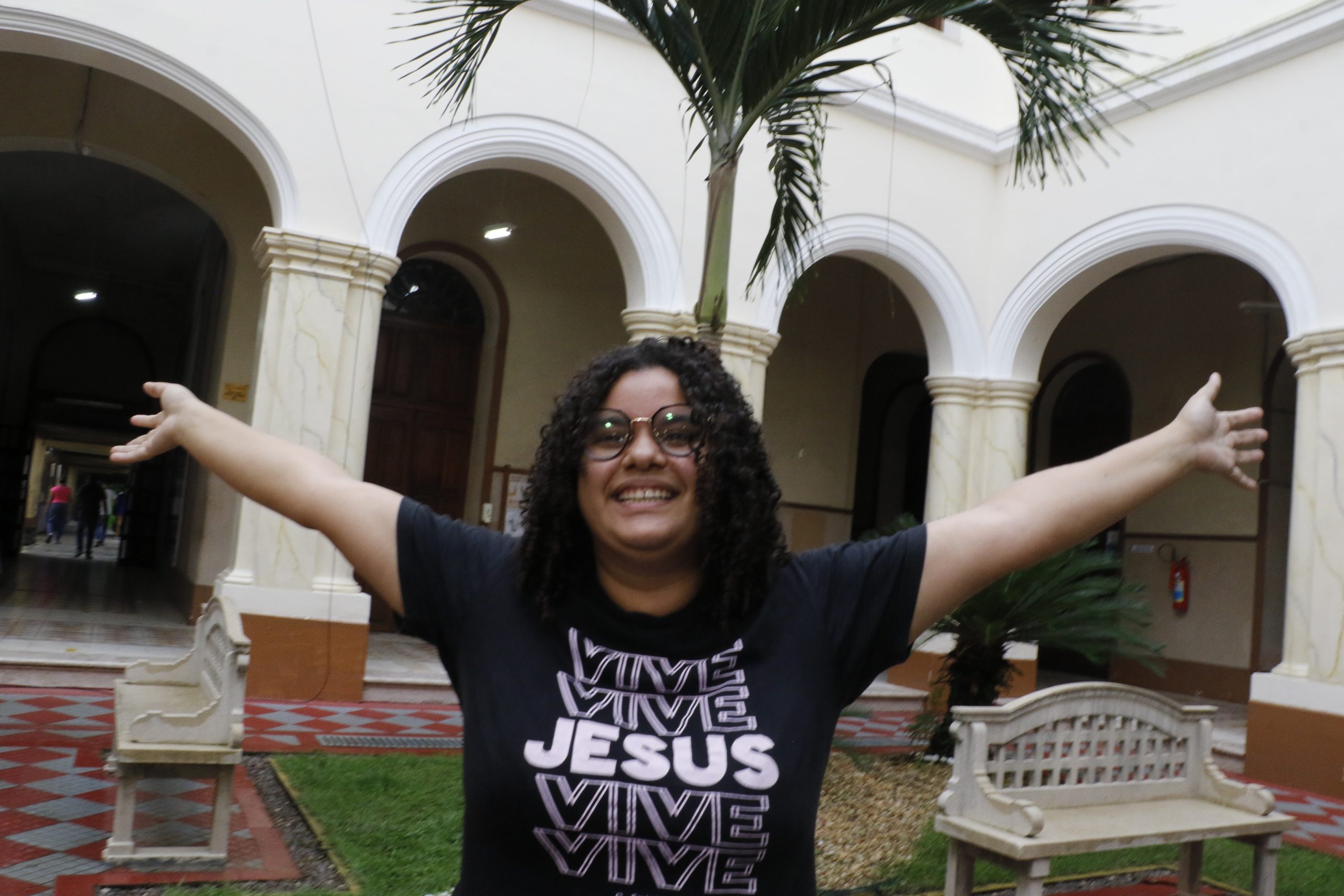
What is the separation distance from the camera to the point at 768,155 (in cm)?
980

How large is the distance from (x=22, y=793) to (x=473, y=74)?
3.83 m

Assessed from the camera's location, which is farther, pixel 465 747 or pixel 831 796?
pixel 831 796

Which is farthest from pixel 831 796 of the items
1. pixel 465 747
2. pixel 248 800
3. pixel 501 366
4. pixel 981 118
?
pixel 981 118

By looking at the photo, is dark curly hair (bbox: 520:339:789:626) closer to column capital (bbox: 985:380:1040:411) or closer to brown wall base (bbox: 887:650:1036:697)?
brown wall base (bbox: 887:650:1036:697)

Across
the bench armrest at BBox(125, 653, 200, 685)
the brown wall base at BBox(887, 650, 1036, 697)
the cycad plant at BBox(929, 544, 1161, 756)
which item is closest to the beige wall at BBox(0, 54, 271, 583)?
the bench armrest at BBox(125, 653, 200, 685)

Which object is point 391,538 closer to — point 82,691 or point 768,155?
point 82,691

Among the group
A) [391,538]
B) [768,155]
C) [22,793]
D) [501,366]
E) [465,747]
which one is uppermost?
[768,155]

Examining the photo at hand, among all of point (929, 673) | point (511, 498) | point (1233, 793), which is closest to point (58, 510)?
point (511, 498)

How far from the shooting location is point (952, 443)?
1064 cm

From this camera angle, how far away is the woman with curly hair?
146 centimetres

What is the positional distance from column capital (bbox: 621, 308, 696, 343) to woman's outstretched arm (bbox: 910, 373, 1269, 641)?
7571mm

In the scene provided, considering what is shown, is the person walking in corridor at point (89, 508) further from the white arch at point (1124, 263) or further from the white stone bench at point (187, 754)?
the white stone bench at point (187, 754)

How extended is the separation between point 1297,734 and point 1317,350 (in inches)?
105

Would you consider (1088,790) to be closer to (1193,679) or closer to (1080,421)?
(1193,679)
